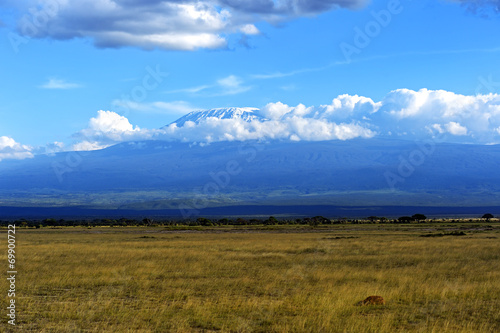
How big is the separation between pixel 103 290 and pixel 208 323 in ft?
20.5

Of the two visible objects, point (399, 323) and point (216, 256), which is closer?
point (399, 323)

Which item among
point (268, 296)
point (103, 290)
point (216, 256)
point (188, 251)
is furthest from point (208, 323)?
point (188, 251)

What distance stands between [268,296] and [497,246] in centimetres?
2195

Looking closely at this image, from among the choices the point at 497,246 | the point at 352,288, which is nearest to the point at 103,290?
the point at 352,288

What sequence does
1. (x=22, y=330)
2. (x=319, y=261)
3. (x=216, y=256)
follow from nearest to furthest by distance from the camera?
(x=22, y=330), (x=319, y=261), (x=216, y=256)

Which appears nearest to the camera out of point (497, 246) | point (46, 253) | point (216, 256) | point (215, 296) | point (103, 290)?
point (215, 296)

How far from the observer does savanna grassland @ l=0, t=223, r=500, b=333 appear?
541 inches

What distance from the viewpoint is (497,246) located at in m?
34.0

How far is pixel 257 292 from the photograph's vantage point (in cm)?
1831

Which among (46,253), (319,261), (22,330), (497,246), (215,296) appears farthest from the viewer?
(497,246)

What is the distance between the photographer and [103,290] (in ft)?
61.7

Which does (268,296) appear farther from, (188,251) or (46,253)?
(46,253)

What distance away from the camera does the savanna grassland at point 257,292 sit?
13734 millimetres

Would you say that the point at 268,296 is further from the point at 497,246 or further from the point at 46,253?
the point at 497,246
